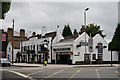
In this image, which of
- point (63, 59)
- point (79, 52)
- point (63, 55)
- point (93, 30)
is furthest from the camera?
point (93, 30)

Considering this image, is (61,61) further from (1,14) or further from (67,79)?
(1,14)

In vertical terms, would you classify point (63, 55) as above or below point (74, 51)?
below

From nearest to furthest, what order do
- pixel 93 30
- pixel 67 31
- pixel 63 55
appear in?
Answer: pixel 63 55
pixel 93 30
pixel 67 31

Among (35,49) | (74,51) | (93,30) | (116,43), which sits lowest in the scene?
(74,51)

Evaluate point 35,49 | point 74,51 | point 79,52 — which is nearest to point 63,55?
point 74,51

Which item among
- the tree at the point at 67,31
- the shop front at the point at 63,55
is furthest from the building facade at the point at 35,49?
the tree at the point at 67,31

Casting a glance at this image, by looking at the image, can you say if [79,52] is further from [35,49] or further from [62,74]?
[62,74]

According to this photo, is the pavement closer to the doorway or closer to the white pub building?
the white pub building

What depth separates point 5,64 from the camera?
3916 cm

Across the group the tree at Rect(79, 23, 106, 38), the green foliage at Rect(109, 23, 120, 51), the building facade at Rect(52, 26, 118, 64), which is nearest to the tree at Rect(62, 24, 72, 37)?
the tree at Rect(79, 23, 106, 38)

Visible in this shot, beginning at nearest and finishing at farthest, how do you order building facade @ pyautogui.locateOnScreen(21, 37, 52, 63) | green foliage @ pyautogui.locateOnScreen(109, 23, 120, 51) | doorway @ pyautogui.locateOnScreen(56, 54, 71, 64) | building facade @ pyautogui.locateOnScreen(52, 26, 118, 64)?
building facade @ pyautogui.locateOnScreen(52, 26, 118, 64)
doorway @ pyautogui.locateOnScreen(56, 54, 71, 64)
building facade @ pyautogui.locateOnScreen(21, 37, 52, 63)
green foliage @ pyautogui.locateOnScreen(109, 23, 120, 51)

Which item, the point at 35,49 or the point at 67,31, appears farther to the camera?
the point at 67,31


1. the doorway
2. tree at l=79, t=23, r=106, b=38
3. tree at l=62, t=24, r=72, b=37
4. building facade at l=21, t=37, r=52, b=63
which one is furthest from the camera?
tree at l=62, t=24, r=72, b=37

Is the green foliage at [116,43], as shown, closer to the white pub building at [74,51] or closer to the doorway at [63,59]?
the white pub building at [74,51]
